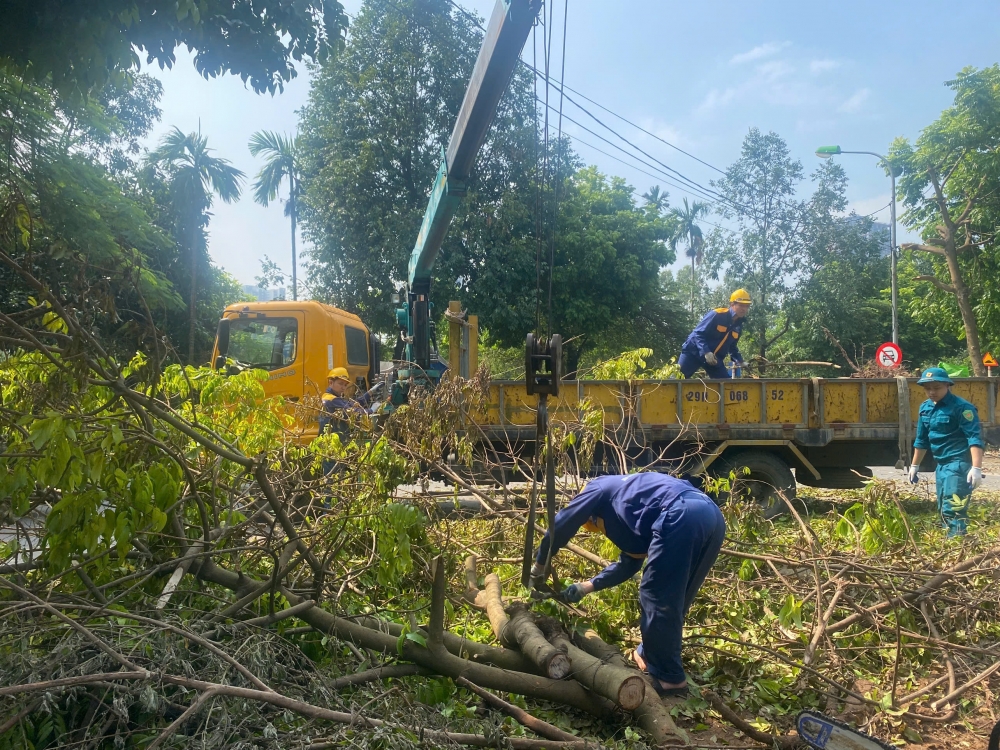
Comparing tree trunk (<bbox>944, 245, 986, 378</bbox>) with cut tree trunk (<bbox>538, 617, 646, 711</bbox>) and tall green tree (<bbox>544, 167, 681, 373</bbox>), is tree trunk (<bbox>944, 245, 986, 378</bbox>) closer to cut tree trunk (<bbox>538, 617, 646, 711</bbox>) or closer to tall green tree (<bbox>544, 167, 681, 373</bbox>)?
tall green tree (<bbox>544, 167, 681, 373</bbox>)

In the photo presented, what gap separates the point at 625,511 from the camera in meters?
3.57

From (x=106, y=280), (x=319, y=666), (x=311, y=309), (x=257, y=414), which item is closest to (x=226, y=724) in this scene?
(x=319, y=666)

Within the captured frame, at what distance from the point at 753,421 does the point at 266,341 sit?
213 inches

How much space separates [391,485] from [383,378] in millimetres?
4785

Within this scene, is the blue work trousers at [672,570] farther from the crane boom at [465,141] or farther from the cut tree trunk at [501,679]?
the crane boom at [465,141]

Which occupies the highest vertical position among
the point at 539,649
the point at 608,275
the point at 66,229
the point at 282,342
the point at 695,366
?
the point at 608,275

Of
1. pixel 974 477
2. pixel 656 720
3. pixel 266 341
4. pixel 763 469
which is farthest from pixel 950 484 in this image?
pixel 266 341

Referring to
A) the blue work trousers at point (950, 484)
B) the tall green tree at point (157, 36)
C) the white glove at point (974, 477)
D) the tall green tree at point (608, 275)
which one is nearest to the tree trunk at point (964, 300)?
the tall green tree at point (608, 275)

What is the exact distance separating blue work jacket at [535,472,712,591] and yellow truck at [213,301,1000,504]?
3.09 metres

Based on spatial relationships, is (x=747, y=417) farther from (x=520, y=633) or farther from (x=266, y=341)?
(x=266, y=341)

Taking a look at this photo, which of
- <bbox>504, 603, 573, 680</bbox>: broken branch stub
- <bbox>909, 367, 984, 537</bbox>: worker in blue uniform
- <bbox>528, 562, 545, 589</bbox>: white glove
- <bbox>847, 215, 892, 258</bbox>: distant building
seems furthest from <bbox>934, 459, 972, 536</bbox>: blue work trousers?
<bbox>847, 215, 892, 258</bbox>: distant building

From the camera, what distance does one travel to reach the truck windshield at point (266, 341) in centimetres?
802

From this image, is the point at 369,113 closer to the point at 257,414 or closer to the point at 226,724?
the point at 257,414

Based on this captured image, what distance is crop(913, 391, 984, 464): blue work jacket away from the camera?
19.2ft
